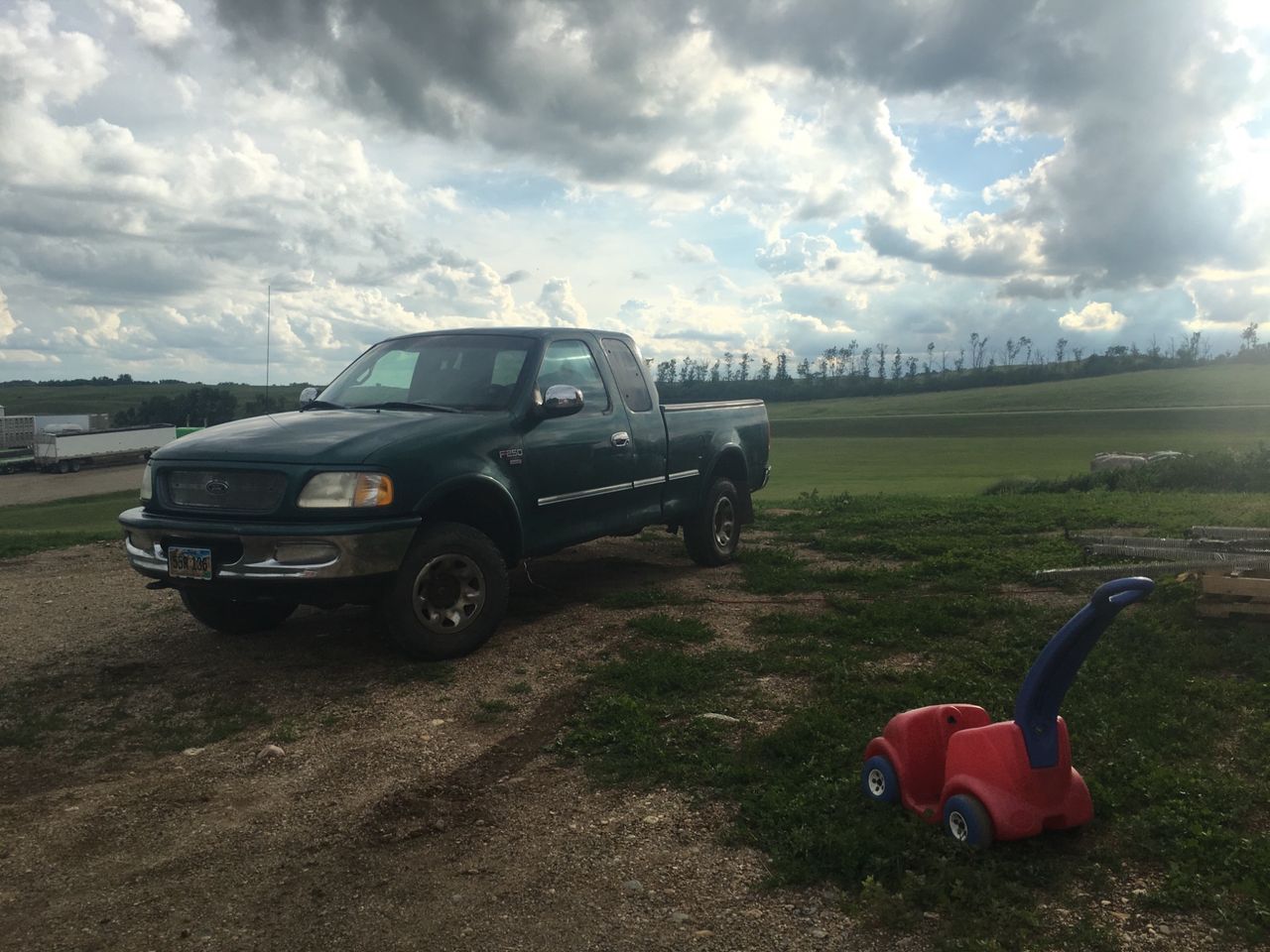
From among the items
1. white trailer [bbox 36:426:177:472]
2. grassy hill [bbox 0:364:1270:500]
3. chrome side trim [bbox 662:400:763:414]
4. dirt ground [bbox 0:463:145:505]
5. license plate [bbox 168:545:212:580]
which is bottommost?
dirt ground [bbox 0:463:145:505]

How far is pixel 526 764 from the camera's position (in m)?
4.38

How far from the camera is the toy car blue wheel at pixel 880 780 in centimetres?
370

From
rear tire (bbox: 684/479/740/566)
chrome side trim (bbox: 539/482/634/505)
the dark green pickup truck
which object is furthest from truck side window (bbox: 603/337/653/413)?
rear tire (bbox: 684/479/740/566)

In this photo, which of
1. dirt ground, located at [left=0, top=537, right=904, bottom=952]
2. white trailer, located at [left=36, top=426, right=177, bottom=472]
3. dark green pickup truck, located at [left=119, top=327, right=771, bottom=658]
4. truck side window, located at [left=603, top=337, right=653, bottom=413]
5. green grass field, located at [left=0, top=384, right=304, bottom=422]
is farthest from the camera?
green grass field, located at [left=0, top=384, right=304, bottom=422]

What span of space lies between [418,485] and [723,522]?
4.30 metres

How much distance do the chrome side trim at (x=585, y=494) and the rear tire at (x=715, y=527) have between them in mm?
1443

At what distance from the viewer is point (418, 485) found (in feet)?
18.9

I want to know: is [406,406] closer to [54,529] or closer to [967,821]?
[967,821]

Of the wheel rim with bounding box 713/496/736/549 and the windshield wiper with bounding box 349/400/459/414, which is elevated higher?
the windshield wiper with bounding box 349/400/459/414

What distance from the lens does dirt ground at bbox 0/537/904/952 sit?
9.98ft

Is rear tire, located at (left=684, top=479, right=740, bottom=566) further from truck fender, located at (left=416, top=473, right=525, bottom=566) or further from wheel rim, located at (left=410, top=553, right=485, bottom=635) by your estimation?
wheel rim, located at (left=410, top=553, right=485, bottom=635)

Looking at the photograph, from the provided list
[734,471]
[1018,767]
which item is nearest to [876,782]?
[1018,767]

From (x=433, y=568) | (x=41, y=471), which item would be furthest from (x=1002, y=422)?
(x=433, y=568)

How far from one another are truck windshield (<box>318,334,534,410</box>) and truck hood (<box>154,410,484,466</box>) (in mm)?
344
